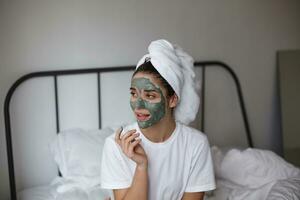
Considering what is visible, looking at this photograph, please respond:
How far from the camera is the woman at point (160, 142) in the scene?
1283 millimetres

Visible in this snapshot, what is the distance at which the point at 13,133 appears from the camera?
1893mm

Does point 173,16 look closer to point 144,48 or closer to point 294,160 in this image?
point 144,48

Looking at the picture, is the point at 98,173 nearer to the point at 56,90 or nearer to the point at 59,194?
the point at 59,194

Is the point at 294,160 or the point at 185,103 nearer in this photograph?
the point at 185,103

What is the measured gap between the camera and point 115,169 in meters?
1.32

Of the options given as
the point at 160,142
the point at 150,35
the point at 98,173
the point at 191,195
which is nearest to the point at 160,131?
the point at 160,142

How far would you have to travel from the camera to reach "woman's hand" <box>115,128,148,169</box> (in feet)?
4.10

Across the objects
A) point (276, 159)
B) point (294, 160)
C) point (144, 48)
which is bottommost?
point (294, 160)

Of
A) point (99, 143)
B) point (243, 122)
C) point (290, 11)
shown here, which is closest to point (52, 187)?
point (99, 143)

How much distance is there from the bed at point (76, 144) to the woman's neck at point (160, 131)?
20.7 inches

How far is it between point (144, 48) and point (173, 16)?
25cm

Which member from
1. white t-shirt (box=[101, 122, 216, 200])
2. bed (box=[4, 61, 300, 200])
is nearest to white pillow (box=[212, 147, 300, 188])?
bed (box=[4, 61, 300, 200])

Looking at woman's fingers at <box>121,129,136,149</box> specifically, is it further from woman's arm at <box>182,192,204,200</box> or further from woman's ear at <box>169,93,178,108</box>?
woman's arm at <box>182,192,204,200</box>

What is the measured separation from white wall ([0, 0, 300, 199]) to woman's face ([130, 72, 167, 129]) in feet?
2.49
